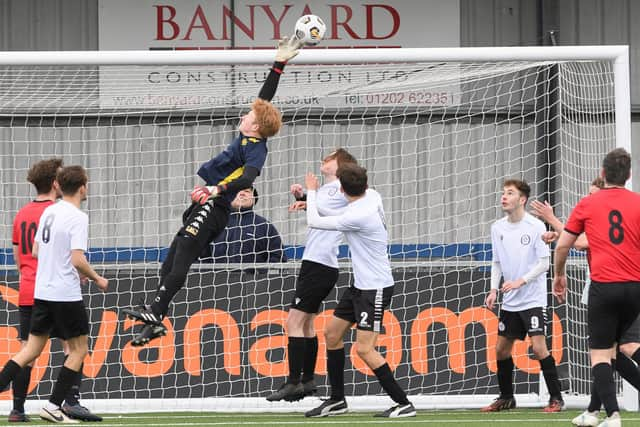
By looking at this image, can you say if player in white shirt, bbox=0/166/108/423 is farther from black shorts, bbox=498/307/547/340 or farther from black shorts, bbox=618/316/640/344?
black shorts, bbox=618/316/640/344

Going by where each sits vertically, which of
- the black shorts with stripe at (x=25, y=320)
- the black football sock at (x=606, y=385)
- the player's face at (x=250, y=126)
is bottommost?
the black football sock at (x=606, y=385)

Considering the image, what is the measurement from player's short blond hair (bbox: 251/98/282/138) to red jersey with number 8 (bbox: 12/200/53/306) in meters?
1.67

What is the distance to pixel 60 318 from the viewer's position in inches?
324

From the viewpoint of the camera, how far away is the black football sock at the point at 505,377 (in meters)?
9.52

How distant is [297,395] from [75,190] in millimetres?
2408

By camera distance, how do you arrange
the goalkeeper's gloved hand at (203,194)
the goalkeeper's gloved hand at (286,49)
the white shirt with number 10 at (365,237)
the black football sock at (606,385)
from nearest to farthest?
the black football sock at (606,385), the goalkeeper's gloved hand at (203,194), the white shirt with number 10 at (365,237), the goalkeeper's gloved hand at (286,49)

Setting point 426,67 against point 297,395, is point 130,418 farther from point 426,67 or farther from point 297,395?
point 426,67

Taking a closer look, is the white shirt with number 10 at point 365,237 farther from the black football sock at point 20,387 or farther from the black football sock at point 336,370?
the black football sock at point 20,387

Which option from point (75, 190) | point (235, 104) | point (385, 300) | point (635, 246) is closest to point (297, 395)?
point (385, 300)

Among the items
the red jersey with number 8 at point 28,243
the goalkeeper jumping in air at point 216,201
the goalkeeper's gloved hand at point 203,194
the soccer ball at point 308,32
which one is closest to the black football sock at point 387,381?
the goalkeeper jumping in air at point 216,201

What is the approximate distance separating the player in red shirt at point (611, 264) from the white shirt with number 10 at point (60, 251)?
3403 mm

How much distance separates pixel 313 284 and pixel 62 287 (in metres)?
2.04

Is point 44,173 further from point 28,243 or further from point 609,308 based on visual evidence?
point 609,308

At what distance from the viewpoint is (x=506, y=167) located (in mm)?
15656
